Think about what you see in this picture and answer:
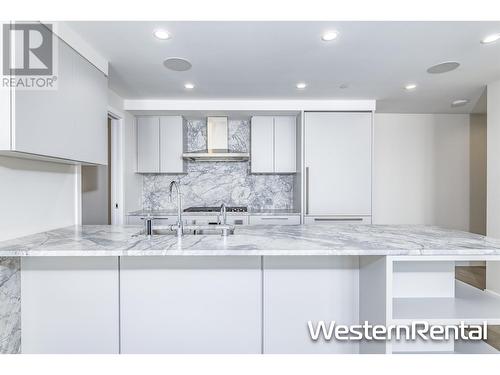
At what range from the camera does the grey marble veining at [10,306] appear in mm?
1579

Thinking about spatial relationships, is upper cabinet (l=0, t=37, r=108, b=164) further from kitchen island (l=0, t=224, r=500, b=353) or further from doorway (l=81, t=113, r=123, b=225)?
doorway (l=81, t=113, r=123, b=225)

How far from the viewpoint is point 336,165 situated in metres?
3.65

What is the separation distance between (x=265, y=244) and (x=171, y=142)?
270 centimetres

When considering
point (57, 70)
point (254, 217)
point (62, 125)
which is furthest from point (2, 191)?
point (254, 217)

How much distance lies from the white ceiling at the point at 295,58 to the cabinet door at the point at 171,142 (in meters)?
0.49

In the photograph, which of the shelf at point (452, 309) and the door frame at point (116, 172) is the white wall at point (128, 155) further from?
the shelf at point (452, 309)

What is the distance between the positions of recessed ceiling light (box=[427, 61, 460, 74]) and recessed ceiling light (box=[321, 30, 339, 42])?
3.78ft

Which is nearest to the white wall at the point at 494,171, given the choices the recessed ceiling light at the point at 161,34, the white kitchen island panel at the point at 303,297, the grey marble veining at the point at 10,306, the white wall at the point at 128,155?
the white kitchen island panel at the point at 303,297

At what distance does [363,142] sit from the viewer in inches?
144

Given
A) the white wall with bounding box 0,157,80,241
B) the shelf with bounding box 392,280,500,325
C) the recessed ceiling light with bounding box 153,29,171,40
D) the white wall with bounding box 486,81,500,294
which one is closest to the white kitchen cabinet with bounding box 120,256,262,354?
the white wall with bounding box 0,157,80,241

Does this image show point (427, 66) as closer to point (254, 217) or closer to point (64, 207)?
point (254, 217)

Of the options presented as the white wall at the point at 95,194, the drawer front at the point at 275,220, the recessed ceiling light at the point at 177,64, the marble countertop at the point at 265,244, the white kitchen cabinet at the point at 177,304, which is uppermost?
the recessed ceiling light at the point at 177,64

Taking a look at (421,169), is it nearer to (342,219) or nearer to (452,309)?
(342,219)

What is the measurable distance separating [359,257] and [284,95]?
2.21 meters
